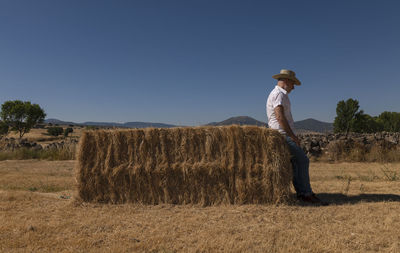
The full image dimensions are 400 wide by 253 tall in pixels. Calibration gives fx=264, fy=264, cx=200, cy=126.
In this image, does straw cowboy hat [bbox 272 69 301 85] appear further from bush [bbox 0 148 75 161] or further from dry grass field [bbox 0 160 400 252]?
bush [bbox 0 148 75 161]

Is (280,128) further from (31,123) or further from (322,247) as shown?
(31,123)

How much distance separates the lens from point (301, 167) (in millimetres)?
4660

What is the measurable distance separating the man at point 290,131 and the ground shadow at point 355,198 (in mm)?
457

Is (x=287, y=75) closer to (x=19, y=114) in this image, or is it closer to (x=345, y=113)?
(x=19, y=114)

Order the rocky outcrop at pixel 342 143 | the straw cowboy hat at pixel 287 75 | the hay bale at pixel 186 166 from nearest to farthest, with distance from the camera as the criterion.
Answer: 1. the hay bale at pixel 186 166
2. the straw cowboy hat at pixel 287 75
3. the rocky outcrop at pixel 342 143

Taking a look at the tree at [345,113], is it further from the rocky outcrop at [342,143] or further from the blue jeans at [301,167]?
the blue jeans at [301,167]

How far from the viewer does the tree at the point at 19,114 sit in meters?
41.8

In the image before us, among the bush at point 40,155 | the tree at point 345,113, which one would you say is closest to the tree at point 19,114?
the bush at point 40,155

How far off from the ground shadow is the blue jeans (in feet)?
1.68

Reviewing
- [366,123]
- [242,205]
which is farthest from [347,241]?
[366,123]

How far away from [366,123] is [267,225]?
198 feet

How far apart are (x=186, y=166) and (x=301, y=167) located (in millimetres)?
2030

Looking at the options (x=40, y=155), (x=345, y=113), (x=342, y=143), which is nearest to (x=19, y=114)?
(x=40, y=155)

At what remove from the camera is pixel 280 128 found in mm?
4645
